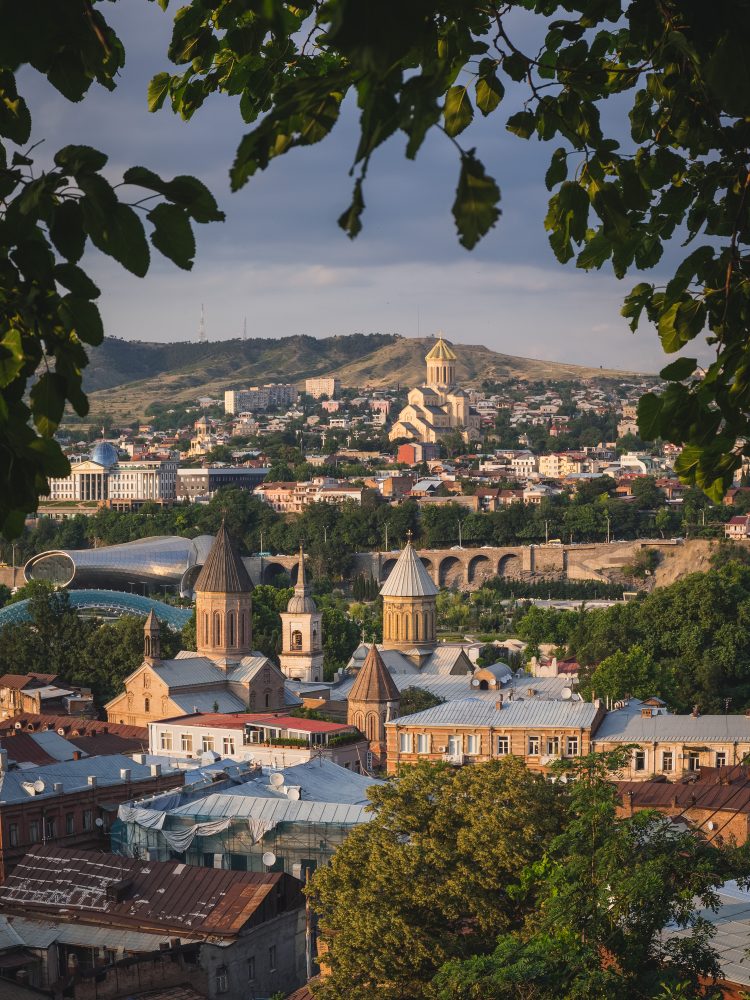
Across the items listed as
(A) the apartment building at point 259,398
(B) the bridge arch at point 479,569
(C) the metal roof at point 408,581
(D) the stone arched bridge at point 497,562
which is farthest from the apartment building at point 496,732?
(A) the apartment building at point 259,398

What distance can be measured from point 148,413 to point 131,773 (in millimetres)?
152798

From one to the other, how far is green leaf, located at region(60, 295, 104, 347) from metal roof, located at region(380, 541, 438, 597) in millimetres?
39105

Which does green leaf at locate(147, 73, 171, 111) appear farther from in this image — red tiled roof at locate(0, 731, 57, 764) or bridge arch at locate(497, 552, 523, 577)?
bridge arch at locate(497, 552, 523, 577)

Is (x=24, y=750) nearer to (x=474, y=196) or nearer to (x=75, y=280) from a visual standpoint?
(x=75, y=280)

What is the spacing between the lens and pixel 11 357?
277 centimetres

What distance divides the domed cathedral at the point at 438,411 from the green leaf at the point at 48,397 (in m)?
123

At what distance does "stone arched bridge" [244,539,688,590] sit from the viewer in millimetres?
75188

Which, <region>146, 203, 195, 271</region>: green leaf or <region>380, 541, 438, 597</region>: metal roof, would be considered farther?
<region>380, 541, 438, 597</region>: metal roof

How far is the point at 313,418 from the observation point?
15800 cm

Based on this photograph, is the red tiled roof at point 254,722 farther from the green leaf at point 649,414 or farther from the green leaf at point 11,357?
the green leaf at point 11,357

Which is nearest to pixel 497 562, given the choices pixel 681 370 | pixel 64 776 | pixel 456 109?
pixel 64 776

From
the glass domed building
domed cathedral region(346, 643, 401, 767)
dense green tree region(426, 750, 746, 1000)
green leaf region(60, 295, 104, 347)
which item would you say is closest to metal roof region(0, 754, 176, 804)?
domed cathedral region(346, 643, 401, 767)

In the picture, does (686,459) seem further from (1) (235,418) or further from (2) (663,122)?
(1) (235,418)

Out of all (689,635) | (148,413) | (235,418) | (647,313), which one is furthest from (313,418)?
(647,313)
